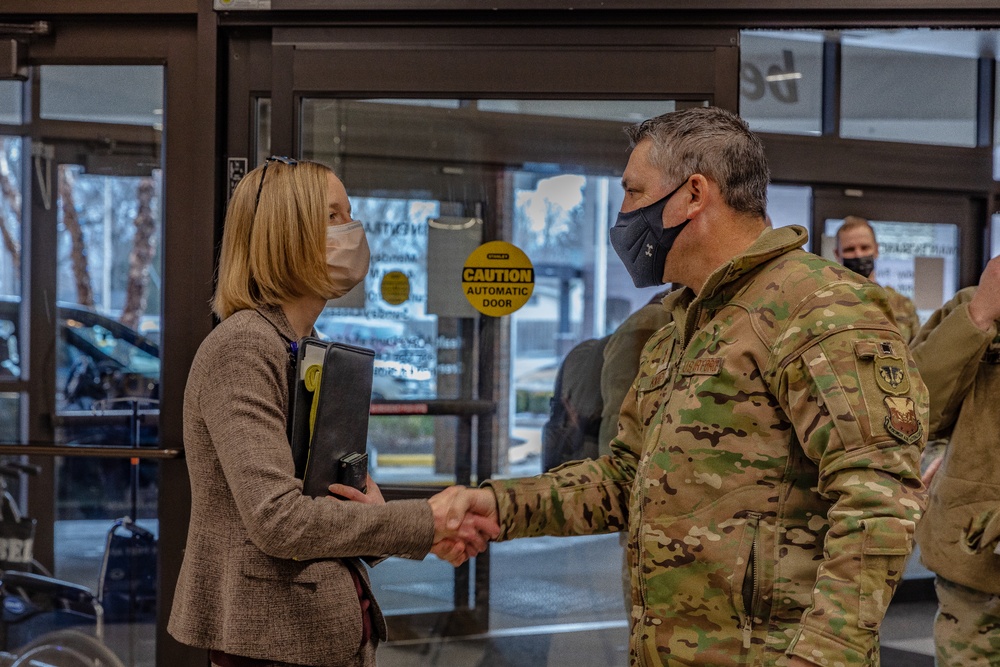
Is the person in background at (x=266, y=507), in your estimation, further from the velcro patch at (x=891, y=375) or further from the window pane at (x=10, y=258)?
the window pane at (x=10, y=258)

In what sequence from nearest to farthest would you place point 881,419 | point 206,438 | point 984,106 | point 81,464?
1. point 881,419
2. point 206,438
3. point 81,464
4. point 984,106

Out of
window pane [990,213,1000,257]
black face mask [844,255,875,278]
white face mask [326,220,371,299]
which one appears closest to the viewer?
white face mask [326,220,371,299]

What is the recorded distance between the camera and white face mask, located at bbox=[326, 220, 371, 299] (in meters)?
1.88

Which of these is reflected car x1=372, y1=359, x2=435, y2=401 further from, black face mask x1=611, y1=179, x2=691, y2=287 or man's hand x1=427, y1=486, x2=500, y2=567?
black face mask x1=611, y1=179, x2=691, y2=287

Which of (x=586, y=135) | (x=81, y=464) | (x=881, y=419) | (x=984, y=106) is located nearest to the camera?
(x=881, y=419)

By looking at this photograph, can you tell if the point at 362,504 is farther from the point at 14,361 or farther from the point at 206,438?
the point at 14,361

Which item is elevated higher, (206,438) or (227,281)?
(227,281)

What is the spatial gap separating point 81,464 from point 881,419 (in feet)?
9.38

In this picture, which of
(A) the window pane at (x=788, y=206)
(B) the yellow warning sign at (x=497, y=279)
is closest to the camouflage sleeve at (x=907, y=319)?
(A) the window pane at (x=788, y=206)

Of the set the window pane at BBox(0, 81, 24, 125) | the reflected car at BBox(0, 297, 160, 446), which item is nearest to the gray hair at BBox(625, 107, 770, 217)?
the reflected car at BBox(0, 297, 160, 446)

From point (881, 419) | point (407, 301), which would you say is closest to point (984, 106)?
point (407, 301)

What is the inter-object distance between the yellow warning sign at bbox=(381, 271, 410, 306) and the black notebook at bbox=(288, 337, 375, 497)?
3.66 feet

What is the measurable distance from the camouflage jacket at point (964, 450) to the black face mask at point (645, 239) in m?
0.87

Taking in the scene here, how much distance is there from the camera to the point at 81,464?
3.38 meters
